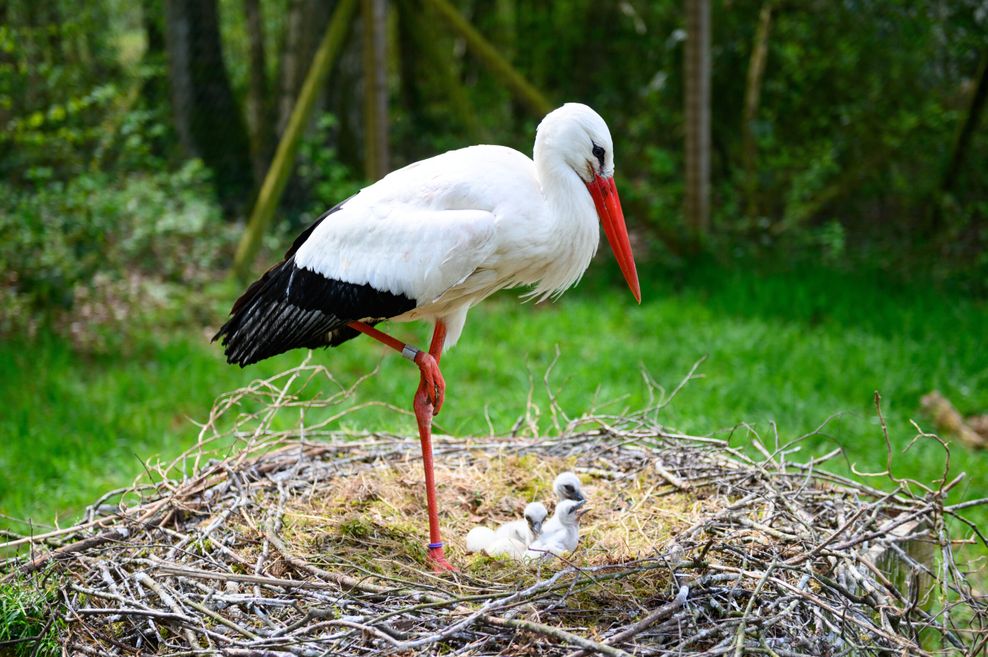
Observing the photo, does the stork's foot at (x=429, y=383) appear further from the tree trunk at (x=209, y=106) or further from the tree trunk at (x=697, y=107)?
the tree trunk at (x=209, y=106)

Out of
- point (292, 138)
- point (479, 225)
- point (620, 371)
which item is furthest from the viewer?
point (292, 138)

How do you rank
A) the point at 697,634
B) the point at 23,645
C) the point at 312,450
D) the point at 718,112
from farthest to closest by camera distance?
the point at 718,112
the point at 312,450
the point at 23,645
the point at 697,634

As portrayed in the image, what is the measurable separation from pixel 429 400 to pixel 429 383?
11cm

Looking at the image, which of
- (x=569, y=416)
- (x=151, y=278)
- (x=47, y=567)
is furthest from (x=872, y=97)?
(x=47, y=567)

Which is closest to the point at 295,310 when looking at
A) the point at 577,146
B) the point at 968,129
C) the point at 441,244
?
the point at 441,244

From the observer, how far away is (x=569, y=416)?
5145 mm

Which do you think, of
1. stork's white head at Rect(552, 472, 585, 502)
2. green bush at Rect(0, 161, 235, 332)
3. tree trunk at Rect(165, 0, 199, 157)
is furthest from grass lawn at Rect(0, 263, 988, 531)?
tree trunk at Rect(165, 0, 199, 157)

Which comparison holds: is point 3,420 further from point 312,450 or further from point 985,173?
point 985,173

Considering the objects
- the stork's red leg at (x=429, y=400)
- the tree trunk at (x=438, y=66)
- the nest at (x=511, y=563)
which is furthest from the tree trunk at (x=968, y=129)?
the stork's red leg at (x=429, y=400)

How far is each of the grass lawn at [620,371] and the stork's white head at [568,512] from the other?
1151mm

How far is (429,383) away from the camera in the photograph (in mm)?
3668

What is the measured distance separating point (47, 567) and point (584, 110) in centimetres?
228

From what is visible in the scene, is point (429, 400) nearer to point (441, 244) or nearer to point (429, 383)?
point (429, 383)

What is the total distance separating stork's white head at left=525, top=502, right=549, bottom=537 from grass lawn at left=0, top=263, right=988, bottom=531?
115 cm
